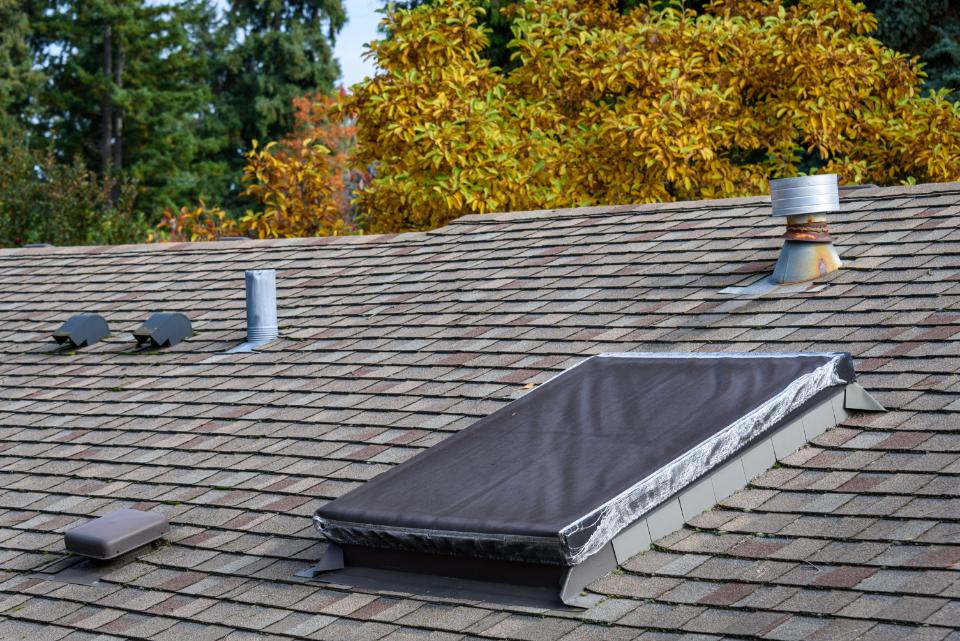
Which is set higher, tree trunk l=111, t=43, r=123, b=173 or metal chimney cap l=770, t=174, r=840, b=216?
tree trunk l=111, t=43, r=123, b=173

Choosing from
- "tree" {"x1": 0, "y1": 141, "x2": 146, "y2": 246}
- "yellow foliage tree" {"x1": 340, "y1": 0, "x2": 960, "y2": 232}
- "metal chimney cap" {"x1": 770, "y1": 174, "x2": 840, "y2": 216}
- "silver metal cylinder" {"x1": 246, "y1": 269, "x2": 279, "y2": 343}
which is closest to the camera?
"metal chimney cap" {"x1": 770, "y1": 174, "x2": 840, "y2": 216}

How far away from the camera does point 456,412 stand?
6.51 metres

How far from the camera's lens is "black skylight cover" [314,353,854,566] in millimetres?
4426

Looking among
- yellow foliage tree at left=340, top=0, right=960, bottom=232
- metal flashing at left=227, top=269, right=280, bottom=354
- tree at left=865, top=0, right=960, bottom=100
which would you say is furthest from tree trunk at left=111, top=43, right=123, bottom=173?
metal flashing at left=227, top=269, right=280, bottom=354

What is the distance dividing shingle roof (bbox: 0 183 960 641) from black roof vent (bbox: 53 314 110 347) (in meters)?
0.13

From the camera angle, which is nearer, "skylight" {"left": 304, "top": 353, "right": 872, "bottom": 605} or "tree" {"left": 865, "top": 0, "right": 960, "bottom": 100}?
"skylight" {"left": 304, "top": 353, "right": 872, "bottom": 605}

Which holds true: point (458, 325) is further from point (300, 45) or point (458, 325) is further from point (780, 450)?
point (300, 45)

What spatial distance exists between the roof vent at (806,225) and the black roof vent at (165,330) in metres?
4.82

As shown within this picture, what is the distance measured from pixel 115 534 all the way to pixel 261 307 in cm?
318

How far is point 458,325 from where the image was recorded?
26.1 feet

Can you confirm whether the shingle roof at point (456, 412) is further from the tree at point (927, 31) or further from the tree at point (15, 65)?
the tree at point (15, 65)

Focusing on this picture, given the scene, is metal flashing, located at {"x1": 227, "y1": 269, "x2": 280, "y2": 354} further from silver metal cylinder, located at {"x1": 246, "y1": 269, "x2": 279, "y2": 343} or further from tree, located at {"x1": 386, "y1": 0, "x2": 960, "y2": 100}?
tree, located at {"x1": 386, "y1": 0, "x2": 960, "y2": 100}

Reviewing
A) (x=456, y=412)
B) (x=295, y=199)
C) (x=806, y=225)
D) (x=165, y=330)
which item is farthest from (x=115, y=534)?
(x=295, y=199)

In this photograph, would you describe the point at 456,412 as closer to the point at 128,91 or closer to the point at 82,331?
the point at 82,331
